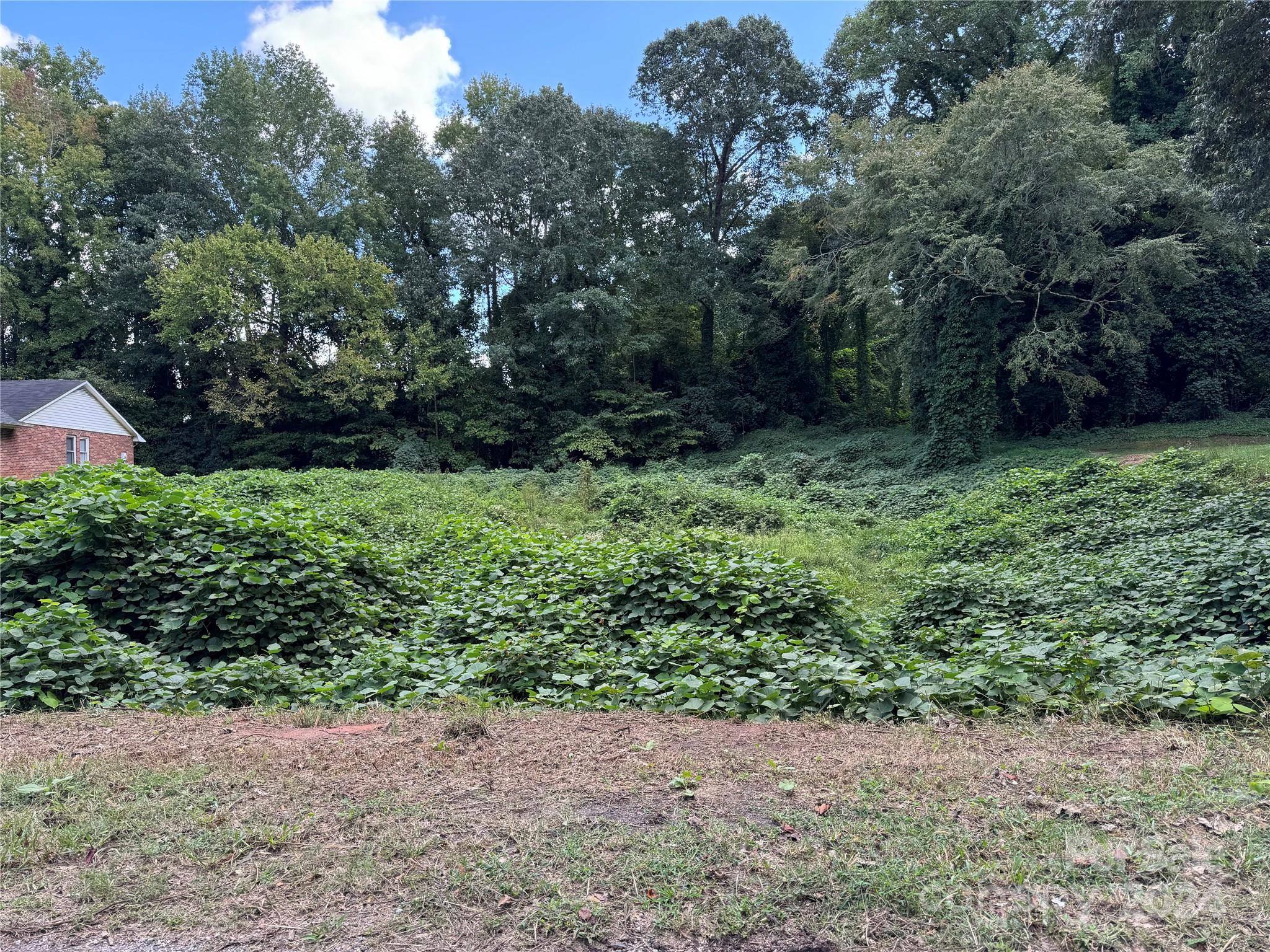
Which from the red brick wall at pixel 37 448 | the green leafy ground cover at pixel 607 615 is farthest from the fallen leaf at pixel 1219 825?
the red brick wall at pixel 37 448

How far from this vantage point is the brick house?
752 inches

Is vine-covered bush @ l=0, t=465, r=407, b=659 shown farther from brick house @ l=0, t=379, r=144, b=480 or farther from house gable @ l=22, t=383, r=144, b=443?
house gable @ l=22, t=383, r=144, b=443

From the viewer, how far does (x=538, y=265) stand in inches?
1123

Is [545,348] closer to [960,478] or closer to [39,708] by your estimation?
→ [960,478]

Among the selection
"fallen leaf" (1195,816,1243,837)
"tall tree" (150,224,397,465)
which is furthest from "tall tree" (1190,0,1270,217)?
"tall tree" (150,224,397,465)

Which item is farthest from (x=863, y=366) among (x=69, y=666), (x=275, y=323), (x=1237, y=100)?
(x=69, y=666)

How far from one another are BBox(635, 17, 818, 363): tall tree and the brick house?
22.0 metres

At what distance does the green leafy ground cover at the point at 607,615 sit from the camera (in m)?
4.11

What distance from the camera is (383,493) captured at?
15.5 m

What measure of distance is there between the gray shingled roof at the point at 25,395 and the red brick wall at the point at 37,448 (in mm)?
503

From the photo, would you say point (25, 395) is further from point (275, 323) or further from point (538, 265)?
point (538, 265)

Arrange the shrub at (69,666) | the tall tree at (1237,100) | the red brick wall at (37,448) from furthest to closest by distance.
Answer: the red brick wall at (37,448) < the tall tree at (1237,100) < the shrub at (69,666)

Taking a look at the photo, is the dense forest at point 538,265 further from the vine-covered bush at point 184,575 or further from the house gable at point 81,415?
the vine-covered bush at point 184,575

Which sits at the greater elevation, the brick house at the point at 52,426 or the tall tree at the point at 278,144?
the tall tree at the point at 278,144
